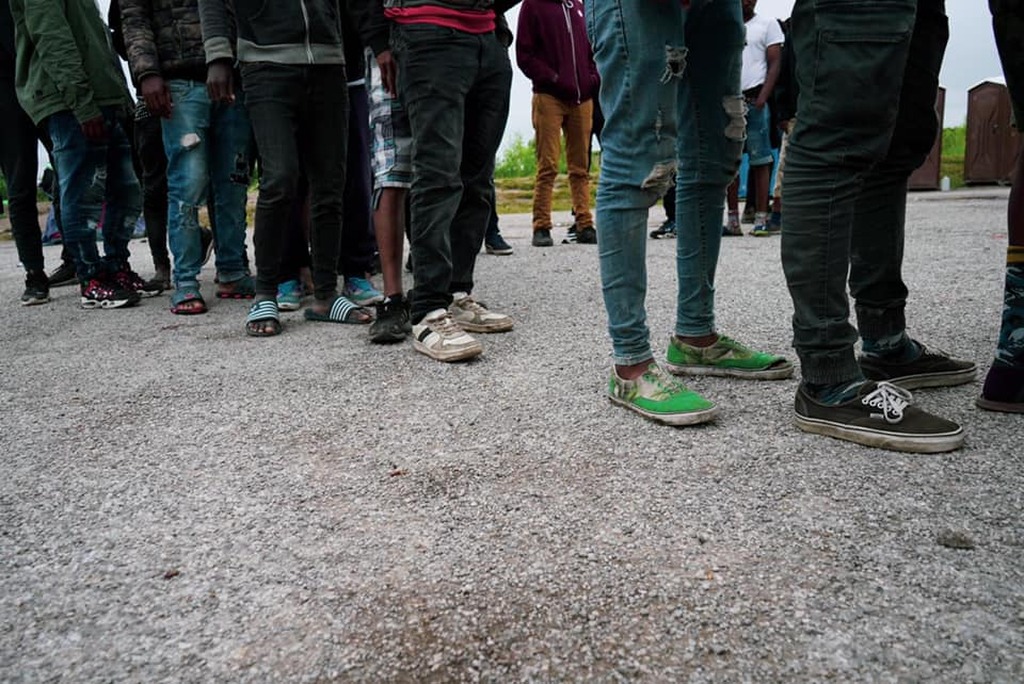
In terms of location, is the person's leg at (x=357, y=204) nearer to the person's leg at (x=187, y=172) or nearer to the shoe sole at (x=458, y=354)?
the person's leg at (x=187, y=172)

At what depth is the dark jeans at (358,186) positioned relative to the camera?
4.14 meters

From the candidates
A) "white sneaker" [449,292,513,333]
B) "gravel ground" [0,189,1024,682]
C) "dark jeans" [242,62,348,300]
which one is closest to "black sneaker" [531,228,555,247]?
"dark jeans" [242,62,348,300]

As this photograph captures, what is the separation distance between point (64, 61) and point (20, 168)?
0.90 meters

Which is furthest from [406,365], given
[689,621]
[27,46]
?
[27,46]

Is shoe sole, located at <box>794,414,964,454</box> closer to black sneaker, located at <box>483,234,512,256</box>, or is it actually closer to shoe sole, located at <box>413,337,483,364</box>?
shoe sole, located at <box>413,337,483,364</box>

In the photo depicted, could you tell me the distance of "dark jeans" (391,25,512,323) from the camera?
267cm

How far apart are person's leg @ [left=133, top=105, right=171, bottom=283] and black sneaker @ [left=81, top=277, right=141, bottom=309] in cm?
47

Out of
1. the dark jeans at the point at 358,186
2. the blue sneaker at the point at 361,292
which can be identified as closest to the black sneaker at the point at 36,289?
the dark jeans at the point at 358,186

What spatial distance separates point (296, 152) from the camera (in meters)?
3.35

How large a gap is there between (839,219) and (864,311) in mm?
542

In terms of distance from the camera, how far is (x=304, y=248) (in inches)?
169

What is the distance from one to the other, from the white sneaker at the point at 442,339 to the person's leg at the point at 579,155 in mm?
3898

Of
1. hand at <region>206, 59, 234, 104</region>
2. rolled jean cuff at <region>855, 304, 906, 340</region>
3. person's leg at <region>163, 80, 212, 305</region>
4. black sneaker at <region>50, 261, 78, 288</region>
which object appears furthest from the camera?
black sneaker at <region>50, 261, 78, 288</region>

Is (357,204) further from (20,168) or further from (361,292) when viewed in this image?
(20,168)
